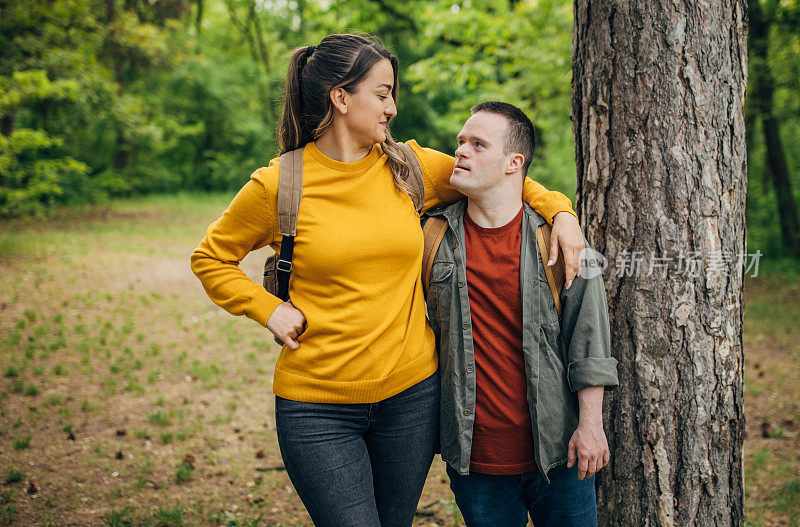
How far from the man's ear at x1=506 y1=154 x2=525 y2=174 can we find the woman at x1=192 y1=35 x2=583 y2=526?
0.60 feet

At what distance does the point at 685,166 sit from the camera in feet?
7.89

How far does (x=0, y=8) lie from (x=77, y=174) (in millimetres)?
9732

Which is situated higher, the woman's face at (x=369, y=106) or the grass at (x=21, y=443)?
the woman's face at (x=369, y=106)

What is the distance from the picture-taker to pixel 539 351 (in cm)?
222

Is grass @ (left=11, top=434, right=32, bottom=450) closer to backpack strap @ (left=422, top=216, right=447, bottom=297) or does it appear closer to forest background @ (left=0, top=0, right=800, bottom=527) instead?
forest background @ (left=0, top=0, right=800, bottom=527)

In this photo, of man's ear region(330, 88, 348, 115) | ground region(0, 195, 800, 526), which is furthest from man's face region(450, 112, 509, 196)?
ground region(0, 195, 800, 526)

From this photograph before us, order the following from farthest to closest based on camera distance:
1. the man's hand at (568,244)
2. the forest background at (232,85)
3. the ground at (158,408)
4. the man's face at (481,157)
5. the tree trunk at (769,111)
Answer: the forest background at (232,85), the tree trunk at (769,111), the ground at (158,408), the man's face at (481,157), the man's hand at (568,244)

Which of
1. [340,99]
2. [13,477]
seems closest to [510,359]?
[340,99]

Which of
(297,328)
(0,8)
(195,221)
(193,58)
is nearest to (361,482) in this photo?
(297,328)

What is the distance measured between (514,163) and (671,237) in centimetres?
76

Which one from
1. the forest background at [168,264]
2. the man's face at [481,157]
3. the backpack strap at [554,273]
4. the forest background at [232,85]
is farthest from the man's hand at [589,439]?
the forest background at [168,264]

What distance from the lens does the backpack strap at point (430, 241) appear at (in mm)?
2332

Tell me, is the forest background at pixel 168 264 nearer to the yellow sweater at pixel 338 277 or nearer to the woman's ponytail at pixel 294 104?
the woman's ponytail at pixel 294 104

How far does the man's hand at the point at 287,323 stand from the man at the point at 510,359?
Result: 1.80ft
